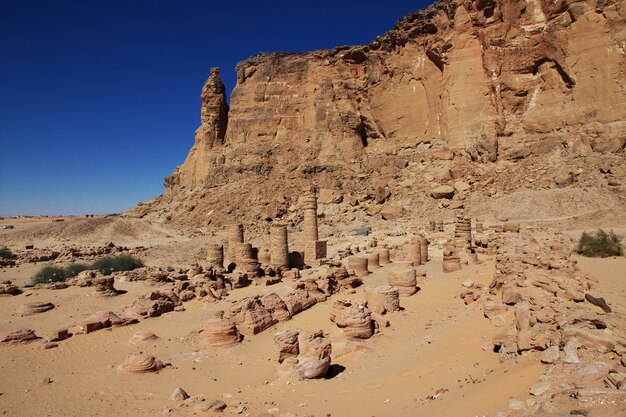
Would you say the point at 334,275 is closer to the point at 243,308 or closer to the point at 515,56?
the point at 243,308

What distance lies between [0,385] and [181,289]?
6.95 meters

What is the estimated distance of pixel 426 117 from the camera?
40406mm

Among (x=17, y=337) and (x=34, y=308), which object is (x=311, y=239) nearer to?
(x=34, y=308)

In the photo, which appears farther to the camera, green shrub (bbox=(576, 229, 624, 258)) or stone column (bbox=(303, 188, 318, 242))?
stone column (bbox=(303, 188, 318, 242))

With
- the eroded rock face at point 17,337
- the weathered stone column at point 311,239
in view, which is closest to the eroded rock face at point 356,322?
the eroded rock face at point 17,337

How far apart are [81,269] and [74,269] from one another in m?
0.35

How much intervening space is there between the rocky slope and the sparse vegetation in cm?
1716

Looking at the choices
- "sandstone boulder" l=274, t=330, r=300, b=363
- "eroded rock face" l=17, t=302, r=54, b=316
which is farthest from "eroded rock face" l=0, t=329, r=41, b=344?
"sandstone boulder" l=274, t=330, r=300, b=363

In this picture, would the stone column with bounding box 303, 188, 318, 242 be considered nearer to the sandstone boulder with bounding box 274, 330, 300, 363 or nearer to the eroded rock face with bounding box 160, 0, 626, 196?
the sandstone boulder with bounding box 274, 330, 300, 363

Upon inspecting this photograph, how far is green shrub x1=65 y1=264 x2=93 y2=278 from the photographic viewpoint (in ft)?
64.5

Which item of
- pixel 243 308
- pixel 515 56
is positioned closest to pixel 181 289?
pixel 243 308

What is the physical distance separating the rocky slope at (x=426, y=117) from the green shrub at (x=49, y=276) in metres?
20.1

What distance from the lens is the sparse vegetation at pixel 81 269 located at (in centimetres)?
1863

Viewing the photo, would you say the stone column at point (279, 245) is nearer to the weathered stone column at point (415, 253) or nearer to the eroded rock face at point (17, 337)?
the weathered stone column at point (415, 253)
